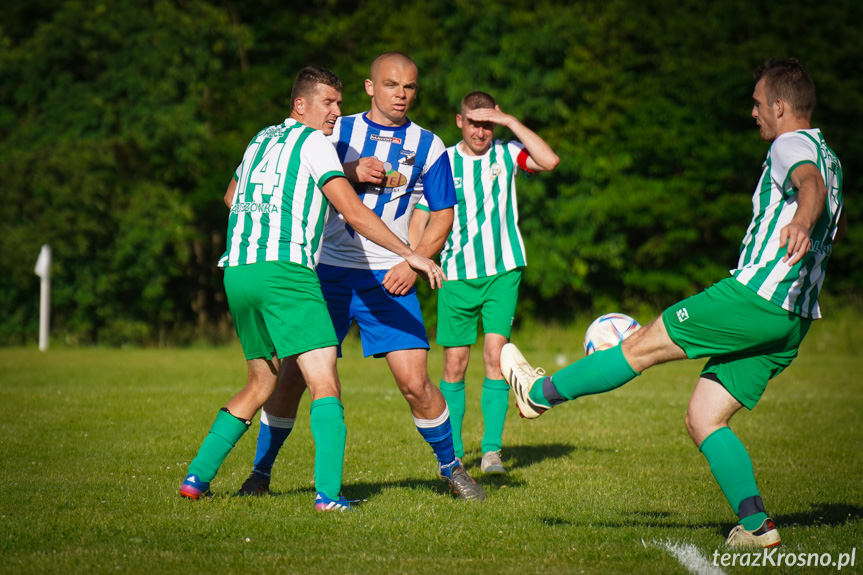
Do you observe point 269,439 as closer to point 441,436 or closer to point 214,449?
point 214,449

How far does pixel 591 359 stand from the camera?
4.50 metres

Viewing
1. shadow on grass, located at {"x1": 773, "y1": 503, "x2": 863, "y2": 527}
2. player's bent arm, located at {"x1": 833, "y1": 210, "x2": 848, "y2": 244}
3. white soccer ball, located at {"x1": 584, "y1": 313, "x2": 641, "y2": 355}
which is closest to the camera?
player's bent arm, located at {"x1": 833, "y1": 210, "x2": 848, "y2": 244}

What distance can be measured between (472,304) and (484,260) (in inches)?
13.9

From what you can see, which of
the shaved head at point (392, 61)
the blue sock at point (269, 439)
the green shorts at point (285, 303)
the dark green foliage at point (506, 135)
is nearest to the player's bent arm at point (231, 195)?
the green shorts at point (285, 303)

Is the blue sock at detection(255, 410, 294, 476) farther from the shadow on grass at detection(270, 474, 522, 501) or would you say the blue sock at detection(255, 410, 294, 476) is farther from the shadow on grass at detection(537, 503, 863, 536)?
the shadow on grass at detection(537, 503, 863, 536)

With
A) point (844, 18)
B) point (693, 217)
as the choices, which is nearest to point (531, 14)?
point (693, 217)

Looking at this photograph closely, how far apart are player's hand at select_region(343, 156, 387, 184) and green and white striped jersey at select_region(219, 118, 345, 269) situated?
0.52m

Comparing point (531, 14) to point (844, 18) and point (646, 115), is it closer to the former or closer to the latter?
point (646, 115)

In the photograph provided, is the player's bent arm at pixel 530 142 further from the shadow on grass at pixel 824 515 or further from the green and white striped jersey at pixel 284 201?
the shadow on grass at pixel 824 515

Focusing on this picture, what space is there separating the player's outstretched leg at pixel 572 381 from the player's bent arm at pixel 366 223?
0.72m

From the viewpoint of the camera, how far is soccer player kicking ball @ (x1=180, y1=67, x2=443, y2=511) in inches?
183

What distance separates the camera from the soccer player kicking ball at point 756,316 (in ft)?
13.5

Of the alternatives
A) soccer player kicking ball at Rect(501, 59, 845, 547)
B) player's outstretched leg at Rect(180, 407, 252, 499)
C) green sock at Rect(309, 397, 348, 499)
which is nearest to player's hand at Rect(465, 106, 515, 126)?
soccer player kicking ball at Rect(501, 59, 845, 547)

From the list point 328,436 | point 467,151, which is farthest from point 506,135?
point 328,436
